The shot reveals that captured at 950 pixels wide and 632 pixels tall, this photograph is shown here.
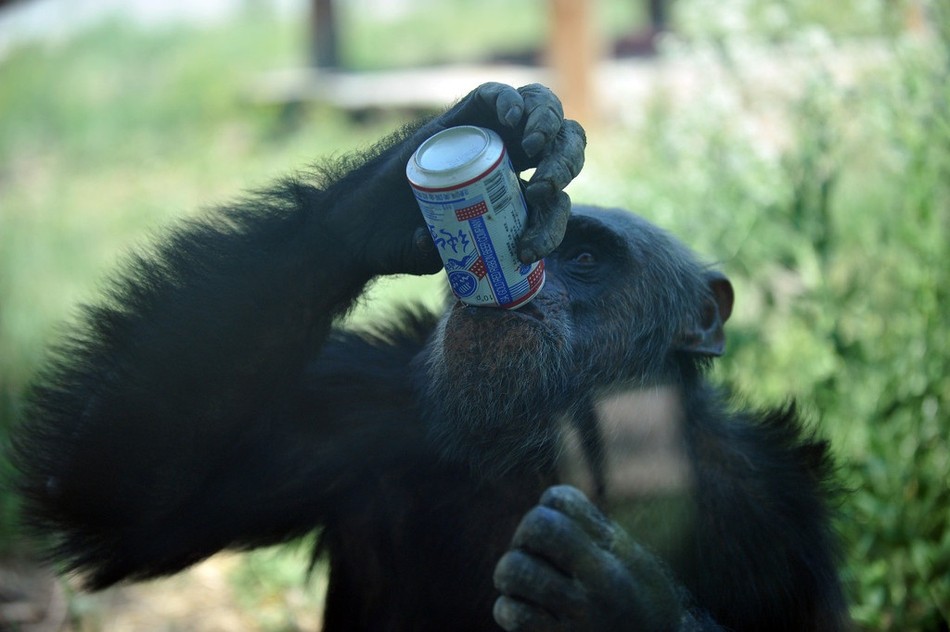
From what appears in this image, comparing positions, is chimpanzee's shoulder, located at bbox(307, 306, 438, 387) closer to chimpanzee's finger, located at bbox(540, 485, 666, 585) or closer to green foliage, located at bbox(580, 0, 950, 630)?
chimpanzee's finger, located at bbox(540, 485, 666, 585)

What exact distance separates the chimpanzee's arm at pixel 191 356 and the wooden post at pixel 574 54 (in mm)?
9495

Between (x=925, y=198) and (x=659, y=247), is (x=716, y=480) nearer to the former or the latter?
(x=659, y=247)

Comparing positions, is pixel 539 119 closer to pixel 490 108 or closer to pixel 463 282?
pixel 490 108

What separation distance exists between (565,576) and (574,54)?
10.5 m

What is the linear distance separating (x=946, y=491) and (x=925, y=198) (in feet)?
4.69

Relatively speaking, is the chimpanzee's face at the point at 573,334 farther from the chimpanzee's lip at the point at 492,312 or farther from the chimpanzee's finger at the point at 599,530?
the chimpanzee's finger at the point at 599,530

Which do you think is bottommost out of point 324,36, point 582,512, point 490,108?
point 324,36

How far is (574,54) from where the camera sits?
41.3 ft

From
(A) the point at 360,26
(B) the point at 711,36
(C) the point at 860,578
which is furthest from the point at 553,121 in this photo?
(A) the point at 360,26

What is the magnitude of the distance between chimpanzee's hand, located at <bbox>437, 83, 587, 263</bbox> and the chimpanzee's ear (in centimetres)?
120

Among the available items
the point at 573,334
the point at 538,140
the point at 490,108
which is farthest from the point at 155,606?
the point at 538,140

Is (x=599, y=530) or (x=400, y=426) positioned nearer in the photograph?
(x=599, y=530)

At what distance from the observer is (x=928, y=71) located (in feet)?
17.2

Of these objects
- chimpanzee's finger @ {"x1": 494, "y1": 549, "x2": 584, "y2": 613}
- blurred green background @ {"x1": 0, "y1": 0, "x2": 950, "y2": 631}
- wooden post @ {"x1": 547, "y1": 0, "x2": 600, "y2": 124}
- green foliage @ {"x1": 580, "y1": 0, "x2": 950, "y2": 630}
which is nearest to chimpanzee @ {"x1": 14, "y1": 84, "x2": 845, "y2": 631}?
chimpanzee's finger @ {"x1": 494, "y1": 549, "x2": 584, "y2": 613}
